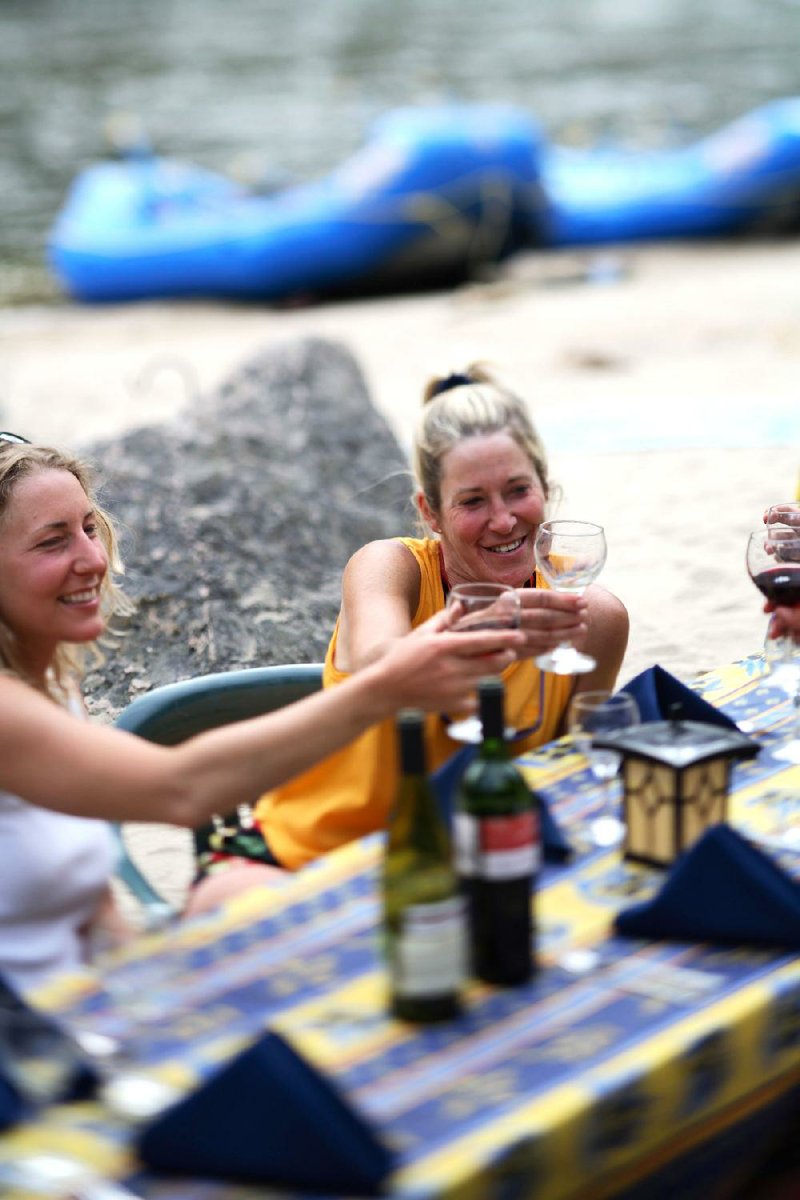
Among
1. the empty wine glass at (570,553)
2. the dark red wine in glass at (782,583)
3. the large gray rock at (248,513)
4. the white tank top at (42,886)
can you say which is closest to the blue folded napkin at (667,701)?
the empty wine glass at (570,553)

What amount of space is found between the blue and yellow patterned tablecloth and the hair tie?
4.97 ft

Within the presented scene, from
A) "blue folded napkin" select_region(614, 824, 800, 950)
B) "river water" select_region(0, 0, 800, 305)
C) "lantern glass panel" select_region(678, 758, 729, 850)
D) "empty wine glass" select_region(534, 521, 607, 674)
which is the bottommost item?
"blue folded napkin" select_region(614, 824, 800, 950)

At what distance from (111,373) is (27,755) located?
9988 mm

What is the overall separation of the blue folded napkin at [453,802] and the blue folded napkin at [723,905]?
0.73ft

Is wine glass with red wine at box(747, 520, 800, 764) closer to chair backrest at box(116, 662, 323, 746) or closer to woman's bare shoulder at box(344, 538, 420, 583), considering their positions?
woman's bare shoulder at box(344, 538, 420, 583)

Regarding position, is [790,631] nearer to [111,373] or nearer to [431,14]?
[111,373]

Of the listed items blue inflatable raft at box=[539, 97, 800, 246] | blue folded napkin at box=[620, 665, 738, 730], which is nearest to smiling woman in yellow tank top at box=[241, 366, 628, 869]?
blue folded napkin at box=[620, 665, 738, 730]

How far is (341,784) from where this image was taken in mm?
2566

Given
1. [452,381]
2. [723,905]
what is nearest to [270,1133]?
[723,905]

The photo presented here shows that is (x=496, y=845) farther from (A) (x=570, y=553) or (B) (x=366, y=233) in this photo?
(B) (x=366, y=233)

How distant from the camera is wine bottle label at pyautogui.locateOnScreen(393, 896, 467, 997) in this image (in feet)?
5.26

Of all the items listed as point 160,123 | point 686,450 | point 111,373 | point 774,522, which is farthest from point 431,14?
Result: point 774,522

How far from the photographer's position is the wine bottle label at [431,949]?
5.26 feet

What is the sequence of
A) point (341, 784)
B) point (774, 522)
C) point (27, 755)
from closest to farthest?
point (27, 755), point (341, 784), point (774, 522)
